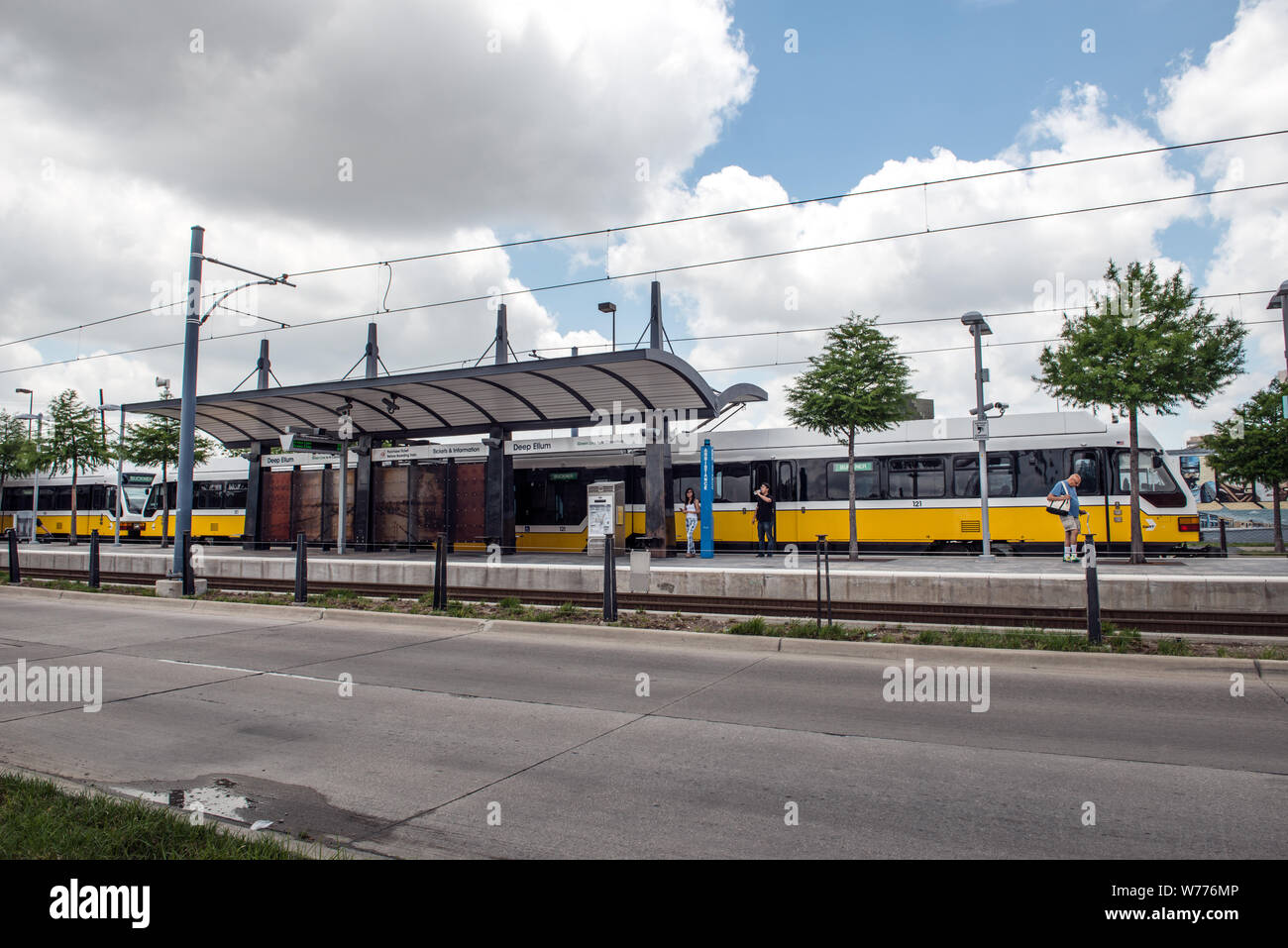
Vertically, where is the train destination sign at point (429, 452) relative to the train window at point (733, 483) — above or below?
above

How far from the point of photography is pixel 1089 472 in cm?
1955

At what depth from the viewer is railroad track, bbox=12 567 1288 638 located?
9883 millimetres

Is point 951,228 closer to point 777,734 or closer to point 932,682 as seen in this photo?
point 932,682

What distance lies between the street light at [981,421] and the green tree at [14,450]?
44706 mm

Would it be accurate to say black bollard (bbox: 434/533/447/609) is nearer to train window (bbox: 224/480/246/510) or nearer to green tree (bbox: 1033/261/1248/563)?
green tree (bbox: 1033/261/1248/563)

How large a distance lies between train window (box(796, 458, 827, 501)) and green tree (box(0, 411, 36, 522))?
4012cm

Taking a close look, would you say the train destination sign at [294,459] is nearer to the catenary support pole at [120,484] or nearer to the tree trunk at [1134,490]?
the catenary support pole at [120,484]

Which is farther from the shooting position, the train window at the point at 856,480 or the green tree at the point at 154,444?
the green tree at the point at 154,444

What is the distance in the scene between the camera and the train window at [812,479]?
72.6 ft

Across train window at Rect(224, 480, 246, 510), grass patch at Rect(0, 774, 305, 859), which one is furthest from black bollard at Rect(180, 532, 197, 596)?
train window at Rect(224, 480, 246, 510)

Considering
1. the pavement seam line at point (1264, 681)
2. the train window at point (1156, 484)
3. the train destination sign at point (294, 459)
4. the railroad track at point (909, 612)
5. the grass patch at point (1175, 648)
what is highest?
the train destination sign at point (294, 459)

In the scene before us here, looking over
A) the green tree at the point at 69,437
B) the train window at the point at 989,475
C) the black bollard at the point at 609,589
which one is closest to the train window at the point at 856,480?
the train window at the point at 989,475

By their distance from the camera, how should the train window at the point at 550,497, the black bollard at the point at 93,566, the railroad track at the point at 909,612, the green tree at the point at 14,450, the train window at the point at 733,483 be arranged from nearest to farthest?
the railroad track at the point at 909,612, the black bollard at the point at 93,566, the train window at the point at 733,483, the train window at the point at 550,497, the green tree at the point at 14,450
